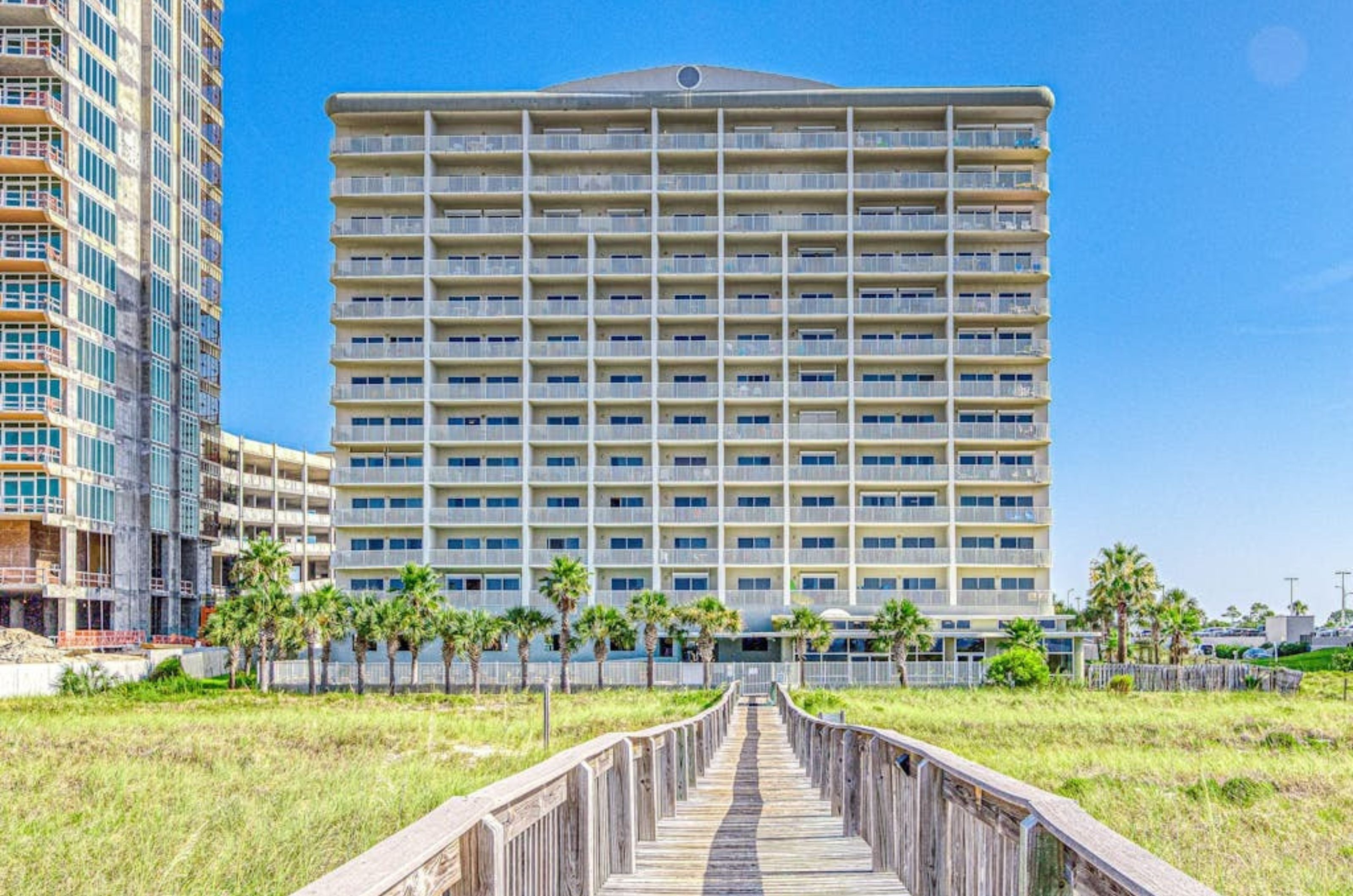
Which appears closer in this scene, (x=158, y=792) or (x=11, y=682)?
(x=158, y=792)

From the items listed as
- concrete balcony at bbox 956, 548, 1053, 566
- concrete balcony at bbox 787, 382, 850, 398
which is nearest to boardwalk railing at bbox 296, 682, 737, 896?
concrete balcony at bbox 956, 548, 1053, 566

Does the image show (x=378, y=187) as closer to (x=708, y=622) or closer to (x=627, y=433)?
(x=627, y=433)

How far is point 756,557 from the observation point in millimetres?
70750

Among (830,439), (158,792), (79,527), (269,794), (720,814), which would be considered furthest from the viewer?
(830,439)

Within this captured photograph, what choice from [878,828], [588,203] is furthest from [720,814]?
[588,203]

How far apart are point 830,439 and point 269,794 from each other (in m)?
56.9

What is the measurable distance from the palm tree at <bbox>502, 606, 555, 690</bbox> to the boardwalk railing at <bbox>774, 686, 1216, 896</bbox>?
4891 cm

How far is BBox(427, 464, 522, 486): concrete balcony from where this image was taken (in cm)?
7150

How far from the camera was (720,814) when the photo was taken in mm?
14203

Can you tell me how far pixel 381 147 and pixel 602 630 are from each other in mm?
31946

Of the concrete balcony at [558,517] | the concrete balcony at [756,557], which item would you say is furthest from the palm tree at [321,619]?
the concrete balcony at [756,557]

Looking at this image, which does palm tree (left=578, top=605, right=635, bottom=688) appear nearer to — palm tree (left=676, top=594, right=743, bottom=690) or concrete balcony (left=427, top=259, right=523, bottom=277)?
palm tree (left=676, top=594, right=743, bottom=690)

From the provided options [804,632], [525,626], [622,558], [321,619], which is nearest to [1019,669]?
[804,632]

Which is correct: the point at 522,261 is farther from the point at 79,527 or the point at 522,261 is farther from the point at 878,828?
the point at 878,828
